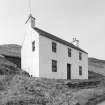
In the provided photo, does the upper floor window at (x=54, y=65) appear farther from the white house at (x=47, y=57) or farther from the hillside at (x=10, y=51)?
the hillside at (x=10, y=51)

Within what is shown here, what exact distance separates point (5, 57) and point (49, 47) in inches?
369

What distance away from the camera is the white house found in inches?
521

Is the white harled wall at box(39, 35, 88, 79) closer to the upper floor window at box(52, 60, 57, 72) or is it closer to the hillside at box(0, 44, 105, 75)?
the upper floor window at box(52, 60, 57, 72)

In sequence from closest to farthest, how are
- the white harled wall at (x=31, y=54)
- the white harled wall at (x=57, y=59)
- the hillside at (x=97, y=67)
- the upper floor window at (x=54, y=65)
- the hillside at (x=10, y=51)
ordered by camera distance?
the white harled wall at (x=57, y=59)
the white harled wall at (x=31, y=54)
the upper floor window at (x=54, y=65)
the hillside at (x=10, y=51)
the hillside at (x=97, y=67)

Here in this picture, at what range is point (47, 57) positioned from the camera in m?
13.8

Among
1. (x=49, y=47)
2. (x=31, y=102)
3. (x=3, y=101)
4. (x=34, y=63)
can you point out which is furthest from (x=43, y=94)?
(x=49, y=47)

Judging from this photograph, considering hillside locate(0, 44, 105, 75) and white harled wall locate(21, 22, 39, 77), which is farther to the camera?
hillside locate(0, 44, 105, 75)

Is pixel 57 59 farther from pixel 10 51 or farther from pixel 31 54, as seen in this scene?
pixel 10 51

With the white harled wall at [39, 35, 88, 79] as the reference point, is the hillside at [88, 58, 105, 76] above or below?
below

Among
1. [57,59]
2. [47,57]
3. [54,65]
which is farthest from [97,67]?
[47,57]

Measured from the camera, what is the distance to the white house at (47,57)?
43.4 feet

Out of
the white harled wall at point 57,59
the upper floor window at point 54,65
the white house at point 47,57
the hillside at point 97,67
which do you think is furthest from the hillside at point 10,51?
the hillside at point 97,67

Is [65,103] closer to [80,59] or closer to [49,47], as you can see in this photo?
[49,47]

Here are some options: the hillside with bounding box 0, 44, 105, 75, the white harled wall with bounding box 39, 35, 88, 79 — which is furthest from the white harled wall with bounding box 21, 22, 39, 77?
the hillside with bounding box 0, 44, 105, 75
